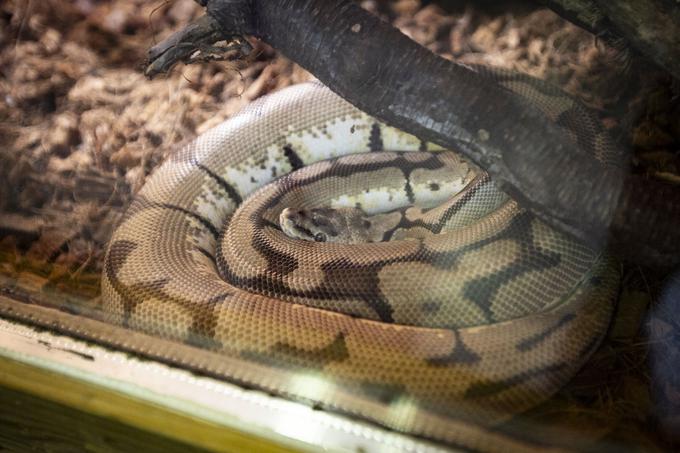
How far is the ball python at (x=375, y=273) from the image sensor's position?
2.00 metres

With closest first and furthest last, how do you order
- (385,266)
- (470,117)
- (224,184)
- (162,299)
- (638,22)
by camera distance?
(470,117) → (638,22) → (162,299) → (385,266) → (224,184)

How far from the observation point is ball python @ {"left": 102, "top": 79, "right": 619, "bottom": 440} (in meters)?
2.00

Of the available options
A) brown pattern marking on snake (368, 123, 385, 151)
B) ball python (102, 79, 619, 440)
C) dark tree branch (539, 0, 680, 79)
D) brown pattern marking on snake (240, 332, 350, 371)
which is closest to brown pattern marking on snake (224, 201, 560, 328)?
ball python (102, 79, 619, 440)

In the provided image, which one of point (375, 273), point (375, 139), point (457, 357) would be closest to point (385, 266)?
point (375, 273)

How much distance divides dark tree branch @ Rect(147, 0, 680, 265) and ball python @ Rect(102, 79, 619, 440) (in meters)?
0.29

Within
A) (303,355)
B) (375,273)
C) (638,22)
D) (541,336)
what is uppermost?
(638,22)

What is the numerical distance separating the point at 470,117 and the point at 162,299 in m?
1.44

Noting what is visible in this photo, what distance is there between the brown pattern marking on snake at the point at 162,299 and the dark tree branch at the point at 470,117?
1.03 metres

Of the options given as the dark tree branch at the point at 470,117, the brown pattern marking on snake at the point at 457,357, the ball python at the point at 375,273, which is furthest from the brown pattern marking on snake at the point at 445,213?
the brown pattern marking on snake at the point at 457,357

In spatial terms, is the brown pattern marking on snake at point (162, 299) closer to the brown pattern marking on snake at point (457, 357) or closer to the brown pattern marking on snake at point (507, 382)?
the brown pattern marking on snake at point (457, 357)

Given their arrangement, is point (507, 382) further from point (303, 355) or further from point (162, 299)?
point (162, 299)

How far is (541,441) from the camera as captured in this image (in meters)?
1.49

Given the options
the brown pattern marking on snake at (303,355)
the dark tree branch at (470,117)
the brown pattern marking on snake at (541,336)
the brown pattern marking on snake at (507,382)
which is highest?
the dark tree branch at (470,117)

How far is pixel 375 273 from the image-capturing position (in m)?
2.39
